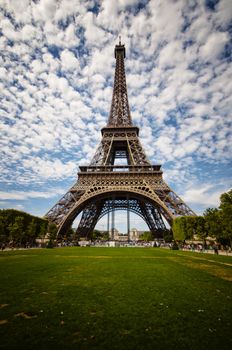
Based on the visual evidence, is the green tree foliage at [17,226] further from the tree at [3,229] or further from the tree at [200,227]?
the tree at [200,227]

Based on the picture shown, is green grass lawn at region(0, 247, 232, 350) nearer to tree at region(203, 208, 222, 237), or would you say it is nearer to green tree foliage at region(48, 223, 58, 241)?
tree at region(203, 208, 222, 237)

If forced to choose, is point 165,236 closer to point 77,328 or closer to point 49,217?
point 49,217

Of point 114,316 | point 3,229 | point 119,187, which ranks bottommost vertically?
point 114,316

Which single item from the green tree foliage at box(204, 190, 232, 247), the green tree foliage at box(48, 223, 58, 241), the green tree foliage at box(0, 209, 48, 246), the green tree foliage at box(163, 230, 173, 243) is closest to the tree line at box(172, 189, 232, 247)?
the green tree foliage at box(204, 190, 232, 247)

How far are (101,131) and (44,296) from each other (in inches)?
2020

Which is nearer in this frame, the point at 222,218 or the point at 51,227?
the point at 222,218

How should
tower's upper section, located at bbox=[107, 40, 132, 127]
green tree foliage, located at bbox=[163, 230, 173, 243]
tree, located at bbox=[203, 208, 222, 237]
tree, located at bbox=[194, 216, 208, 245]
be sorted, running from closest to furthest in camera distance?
1. tree, located at bbox=[203, 208, 222, 237]
2. tree, located at bbox=[194, 216, 208, 245]
3. green tree foliage, located at bbox=[163, 230, 173, 243]
4. tower's upper section, located at bbox=[107, 40, 132, 127]

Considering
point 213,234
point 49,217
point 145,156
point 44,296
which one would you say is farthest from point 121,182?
point 44,296

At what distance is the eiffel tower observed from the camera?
4279 centimetres

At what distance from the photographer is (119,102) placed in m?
59.0

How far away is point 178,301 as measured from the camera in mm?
6098

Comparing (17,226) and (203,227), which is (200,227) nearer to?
(203,227)

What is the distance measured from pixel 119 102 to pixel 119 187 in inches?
1022

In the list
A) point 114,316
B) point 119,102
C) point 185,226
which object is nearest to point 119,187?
point 185,226
